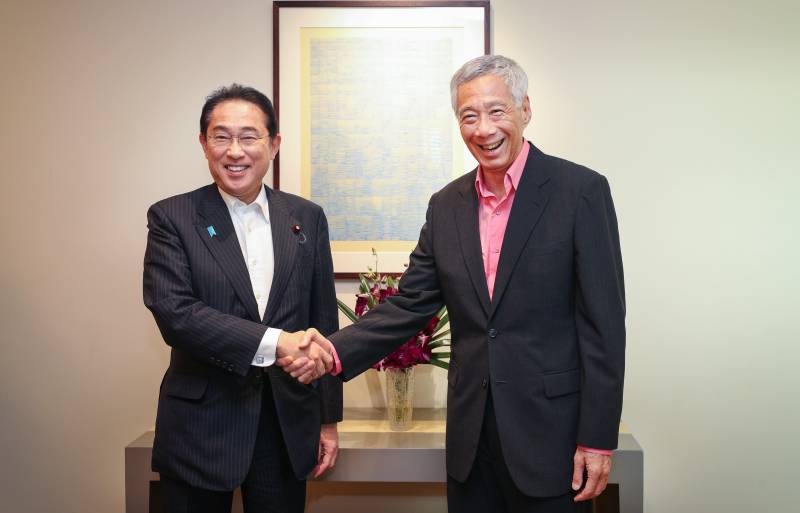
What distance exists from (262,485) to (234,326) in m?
0.44

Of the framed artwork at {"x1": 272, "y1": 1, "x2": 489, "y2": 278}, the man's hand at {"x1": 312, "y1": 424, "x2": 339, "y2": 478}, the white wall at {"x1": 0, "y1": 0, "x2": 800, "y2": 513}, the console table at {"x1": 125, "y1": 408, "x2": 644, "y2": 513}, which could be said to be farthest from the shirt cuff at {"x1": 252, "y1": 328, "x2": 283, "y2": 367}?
the white wall at {"x1": 0, "y1": 0, "x2": 800, "y2": 513}

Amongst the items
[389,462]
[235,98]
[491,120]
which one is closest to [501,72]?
[491,120]

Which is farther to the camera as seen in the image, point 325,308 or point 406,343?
point 406,343

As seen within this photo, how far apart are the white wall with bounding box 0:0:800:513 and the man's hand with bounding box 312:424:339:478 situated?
74 centimetres

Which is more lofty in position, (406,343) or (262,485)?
(406,343)

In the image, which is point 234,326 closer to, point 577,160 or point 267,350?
point 267,350

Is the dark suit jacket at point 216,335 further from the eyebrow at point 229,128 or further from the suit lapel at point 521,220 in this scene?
the suit lapel at point 521,220

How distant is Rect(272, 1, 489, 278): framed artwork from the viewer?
2623mm

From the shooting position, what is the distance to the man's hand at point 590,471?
5.13ft

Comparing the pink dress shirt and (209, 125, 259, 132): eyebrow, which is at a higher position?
(209, 125, 259, 132): eyebrow

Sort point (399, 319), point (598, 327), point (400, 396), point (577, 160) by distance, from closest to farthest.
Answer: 1. point (598, 327)
2. point (399, 319)
3. point (400, 396)
4. point (577, 160)

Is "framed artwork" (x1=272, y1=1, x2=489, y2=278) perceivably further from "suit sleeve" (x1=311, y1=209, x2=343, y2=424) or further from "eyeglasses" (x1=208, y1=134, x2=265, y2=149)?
"eyeglasses" (x1=208, y1=134, x2=265, y2=149)

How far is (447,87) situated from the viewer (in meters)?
2.62

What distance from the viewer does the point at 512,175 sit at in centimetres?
173
